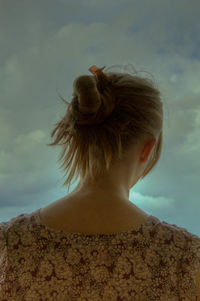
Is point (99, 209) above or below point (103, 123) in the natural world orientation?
below

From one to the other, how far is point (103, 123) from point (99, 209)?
0.78 ft

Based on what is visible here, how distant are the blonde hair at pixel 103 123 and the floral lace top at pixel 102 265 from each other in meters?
0.19

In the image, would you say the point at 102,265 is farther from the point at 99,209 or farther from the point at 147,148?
the point at 147,148

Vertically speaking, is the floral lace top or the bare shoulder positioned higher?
the bare shoulder

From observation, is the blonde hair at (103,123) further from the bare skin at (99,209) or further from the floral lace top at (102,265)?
the floral lace top at (102,265)

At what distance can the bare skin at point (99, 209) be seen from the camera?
101 centimetres

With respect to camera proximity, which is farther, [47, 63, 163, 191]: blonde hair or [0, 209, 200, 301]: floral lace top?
[47, 63, 163, 191]: blonde hair

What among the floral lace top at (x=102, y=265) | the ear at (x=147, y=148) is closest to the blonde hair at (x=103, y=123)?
the ear at (x=147, y=148)

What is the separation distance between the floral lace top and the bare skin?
2 centimetres

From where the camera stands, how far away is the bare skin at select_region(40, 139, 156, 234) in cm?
101

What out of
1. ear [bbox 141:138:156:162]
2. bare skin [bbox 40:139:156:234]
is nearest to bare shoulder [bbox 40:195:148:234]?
bare skin [bbox 40:139:156:234]

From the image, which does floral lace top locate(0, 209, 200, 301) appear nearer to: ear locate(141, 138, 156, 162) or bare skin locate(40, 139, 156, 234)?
bare skin locate(40, 139, 156, 234)

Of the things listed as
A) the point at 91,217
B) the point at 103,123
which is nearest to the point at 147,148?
the point at 103,123

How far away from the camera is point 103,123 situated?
1088mm
